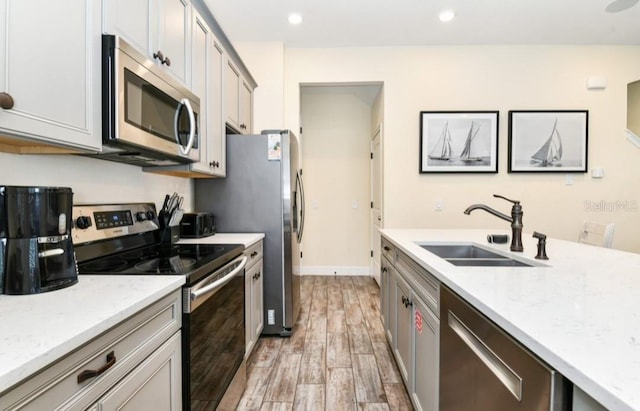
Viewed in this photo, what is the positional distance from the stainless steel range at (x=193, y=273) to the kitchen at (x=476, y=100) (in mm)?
1984

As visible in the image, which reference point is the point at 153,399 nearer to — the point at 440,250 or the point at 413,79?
the point at 440,250

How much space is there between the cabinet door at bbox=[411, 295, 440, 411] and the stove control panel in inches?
61.3

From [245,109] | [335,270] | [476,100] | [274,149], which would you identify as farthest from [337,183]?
[274,149]

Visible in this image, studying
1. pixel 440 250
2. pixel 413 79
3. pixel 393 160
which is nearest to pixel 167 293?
pixel 440 250

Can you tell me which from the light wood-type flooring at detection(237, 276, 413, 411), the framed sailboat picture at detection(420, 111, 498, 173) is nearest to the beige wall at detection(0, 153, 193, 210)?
the light wood-type flooring at detection(237, 276, 413, 411)

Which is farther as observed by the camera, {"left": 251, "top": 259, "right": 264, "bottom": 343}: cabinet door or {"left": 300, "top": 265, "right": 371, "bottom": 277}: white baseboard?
{"left": 300, "top": 265, "right": 371, "bottom": 277}: white baseboard

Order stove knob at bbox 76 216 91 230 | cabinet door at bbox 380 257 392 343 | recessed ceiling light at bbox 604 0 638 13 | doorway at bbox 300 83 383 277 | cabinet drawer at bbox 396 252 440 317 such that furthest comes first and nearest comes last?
doorway at bbox 300 83 383 277 → recessed ceiling light at bbox 604 0 638 13 → cabinet door at bbox 380 257 392 343 → stove knob at bbox 76 216 91 230 → cabinet drawer at bbox 396 252 440 317

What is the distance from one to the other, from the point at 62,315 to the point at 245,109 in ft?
8.50

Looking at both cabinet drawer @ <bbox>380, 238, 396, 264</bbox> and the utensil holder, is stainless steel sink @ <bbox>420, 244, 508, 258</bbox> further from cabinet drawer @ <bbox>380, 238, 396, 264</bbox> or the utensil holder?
the utensil holder

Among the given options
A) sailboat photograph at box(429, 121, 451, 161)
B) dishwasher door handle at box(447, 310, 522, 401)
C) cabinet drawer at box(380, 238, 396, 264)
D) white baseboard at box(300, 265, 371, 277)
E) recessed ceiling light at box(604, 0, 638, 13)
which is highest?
recessed ceiling light at box(604, 0, 638, 13)

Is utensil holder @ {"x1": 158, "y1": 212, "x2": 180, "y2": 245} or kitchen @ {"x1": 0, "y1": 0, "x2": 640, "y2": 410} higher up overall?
kitchen @ {"x1": 0, "y1": 0, "x2": 640, "y2": 410}

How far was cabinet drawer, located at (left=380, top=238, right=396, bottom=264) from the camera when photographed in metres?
2.06

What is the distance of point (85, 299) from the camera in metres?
0.83

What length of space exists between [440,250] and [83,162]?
6.64 ft
